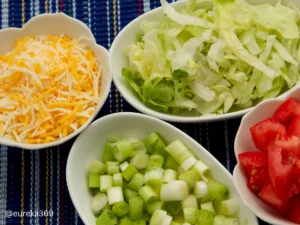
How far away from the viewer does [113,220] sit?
4.93 ft

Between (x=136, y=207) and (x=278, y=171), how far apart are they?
1.37 feet

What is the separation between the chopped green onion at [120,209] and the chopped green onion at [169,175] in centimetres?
13

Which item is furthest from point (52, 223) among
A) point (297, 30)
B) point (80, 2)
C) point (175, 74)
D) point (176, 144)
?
point (297, 30)

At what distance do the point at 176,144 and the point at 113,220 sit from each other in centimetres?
28

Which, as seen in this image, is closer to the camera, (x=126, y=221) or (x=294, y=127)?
(x=294, y=127)

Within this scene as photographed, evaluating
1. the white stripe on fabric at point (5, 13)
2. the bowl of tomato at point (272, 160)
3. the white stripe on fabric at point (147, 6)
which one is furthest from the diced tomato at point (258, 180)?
the white stripe on fabric at point (5, 13)

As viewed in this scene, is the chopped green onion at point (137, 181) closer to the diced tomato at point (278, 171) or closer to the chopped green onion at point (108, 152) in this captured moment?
the chopped green onion at point (108, 152)

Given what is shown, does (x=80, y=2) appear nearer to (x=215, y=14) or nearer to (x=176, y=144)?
(x=215, y=14)

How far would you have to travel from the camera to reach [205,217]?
1.46m

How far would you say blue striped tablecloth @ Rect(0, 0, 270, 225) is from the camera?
1649 mm

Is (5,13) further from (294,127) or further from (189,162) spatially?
(294,127)

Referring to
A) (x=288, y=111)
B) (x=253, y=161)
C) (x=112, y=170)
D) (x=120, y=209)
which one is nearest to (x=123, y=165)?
(x=112, y=170)

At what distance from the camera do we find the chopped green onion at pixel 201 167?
1.52 metres

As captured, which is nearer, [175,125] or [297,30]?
[297,30]
